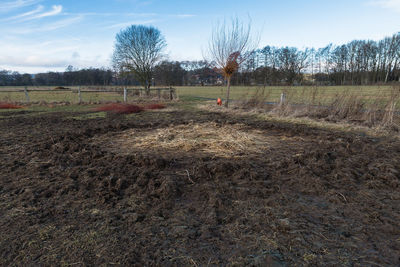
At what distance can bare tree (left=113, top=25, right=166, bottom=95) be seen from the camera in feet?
85.9

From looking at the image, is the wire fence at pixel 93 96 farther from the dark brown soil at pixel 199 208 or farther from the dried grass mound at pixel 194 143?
the dark brown soil at pixel 199 208

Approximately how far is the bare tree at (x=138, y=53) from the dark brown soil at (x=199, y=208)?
23.2 meters

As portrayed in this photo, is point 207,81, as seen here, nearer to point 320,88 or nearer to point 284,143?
point 320,88

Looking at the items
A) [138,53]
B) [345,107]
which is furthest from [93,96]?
[345,107]

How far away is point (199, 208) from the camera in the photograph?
2.56m

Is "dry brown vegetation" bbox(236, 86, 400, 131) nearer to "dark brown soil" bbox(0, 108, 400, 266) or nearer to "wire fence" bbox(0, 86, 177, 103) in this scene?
"dark brown soil" bbox(0, 108, 400, 266)

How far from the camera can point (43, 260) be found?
1773 millimetres

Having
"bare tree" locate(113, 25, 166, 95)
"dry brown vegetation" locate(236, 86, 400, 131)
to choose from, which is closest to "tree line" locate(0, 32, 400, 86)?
"bare tree" locate(113, 25, 166, 95)

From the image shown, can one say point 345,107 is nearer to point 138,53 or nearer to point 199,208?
point 199,208

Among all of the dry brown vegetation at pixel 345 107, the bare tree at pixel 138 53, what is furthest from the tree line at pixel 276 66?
the dry brown vegetation at pixel 345 107

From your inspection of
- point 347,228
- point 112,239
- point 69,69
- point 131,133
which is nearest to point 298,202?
point 347,228

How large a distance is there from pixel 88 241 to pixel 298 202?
2.22 metres

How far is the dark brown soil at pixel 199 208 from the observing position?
1848 mm

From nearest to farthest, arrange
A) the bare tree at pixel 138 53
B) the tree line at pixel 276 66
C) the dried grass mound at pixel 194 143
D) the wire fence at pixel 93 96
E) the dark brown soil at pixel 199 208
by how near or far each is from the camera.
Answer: the dark brown soil at pixel 199 208 → the dried grass mound at pixel 194 143 → the wire fence at pixel 93 96 → the bare tree at pixel 138 53 → the tree line at pixel 276 66
